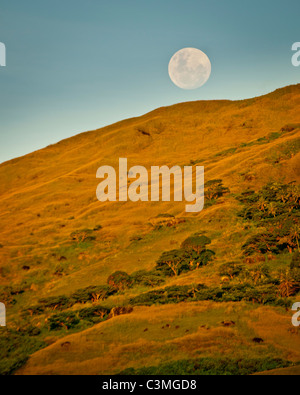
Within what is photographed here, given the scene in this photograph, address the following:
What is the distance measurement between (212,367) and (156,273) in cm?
1547

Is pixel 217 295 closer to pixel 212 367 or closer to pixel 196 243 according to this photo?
pixel 212 367

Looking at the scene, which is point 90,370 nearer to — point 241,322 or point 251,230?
point 241,322

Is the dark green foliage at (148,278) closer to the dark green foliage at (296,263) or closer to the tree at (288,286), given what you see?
the tree at (288,286)

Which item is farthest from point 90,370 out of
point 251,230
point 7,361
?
point 251,230

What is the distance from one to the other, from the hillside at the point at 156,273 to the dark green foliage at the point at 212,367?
86 millimetres

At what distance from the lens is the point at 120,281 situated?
27328mm

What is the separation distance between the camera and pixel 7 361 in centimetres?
1661

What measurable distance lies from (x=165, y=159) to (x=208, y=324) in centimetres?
6356

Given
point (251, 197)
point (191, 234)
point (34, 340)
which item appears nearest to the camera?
point (34, 340)

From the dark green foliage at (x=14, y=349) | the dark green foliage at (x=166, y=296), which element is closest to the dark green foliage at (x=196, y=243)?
the dark green foliage at (x=166, y=296)

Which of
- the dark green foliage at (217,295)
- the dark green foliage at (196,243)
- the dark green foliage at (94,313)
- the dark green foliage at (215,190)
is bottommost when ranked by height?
the dark green foliage at (94,313)

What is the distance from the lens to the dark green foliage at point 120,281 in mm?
26647

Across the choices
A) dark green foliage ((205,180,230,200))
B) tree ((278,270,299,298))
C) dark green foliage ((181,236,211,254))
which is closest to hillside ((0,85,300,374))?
tree ((278,270,299,298))

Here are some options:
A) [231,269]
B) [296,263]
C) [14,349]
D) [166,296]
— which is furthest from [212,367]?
[296,263]
